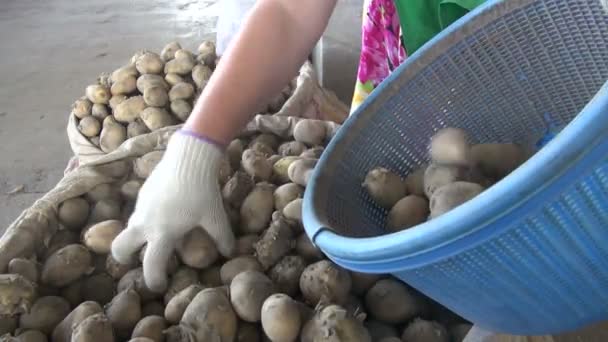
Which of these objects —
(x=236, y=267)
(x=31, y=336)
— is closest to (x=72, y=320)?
(x=31, y=336)

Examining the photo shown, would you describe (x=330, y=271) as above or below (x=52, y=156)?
above

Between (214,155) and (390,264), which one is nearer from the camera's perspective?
(390,264)

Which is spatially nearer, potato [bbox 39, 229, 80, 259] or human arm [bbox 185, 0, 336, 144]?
human arm [bbox 185, 0, 336, 144]

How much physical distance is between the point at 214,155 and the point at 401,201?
1.23ft

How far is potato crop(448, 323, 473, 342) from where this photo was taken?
101 cm

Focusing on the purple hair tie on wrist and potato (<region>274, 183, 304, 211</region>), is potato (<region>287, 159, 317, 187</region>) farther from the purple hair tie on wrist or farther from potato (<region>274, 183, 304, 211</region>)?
the purple hair tie on wrist

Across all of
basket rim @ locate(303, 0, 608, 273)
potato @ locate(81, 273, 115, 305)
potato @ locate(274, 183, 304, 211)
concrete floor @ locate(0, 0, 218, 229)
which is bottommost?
concrete floor @ locate(0, 0, 218, 229)

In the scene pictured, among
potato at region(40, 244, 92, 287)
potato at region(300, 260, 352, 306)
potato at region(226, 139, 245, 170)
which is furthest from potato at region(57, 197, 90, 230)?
potato at region(300, 260, 352, 306)

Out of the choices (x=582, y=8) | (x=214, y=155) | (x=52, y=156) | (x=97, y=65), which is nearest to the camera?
(x=582, y=8)

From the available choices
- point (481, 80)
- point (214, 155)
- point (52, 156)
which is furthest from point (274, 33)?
point (52, 156)

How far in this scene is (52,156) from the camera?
104 inches

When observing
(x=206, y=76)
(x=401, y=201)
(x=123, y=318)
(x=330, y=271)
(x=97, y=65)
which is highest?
(x=401, y=201)

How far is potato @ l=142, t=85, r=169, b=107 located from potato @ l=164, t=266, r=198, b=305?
824 mm

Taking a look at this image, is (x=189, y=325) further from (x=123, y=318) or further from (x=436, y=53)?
(x=436, y=53)
